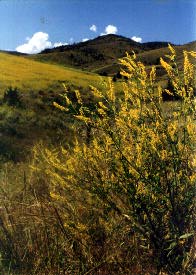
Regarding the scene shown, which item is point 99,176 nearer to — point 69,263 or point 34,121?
point 69,263

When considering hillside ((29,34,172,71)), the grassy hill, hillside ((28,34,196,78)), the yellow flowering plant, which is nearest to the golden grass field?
the grassy hill

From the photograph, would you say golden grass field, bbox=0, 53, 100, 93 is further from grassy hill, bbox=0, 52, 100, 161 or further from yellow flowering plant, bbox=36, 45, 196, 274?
yellow flowering plant, bbox=36, 45, 196, 274

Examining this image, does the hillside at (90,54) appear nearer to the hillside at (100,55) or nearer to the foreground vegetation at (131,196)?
the hillside at (100,55)

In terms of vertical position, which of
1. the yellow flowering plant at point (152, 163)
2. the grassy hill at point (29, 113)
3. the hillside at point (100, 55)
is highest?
the hillside at point (100, 55)

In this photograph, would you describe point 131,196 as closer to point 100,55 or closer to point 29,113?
point 29,113

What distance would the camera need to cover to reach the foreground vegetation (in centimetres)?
344

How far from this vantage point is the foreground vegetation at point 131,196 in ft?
11.3

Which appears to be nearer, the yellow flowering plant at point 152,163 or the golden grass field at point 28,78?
the yellow flowering plant at point 152,163

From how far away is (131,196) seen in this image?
3.51 meters

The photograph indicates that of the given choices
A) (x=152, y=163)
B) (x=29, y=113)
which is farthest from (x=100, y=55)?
(x=152, y=163)

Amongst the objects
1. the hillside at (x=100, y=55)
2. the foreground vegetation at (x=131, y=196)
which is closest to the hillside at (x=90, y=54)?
the hillside at (x=100, y=55)

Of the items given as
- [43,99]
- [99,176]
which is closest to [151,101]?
[99,176]

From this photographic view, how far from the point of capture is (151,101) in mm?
3512

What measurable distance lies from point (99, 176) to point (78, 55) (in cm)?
10610
